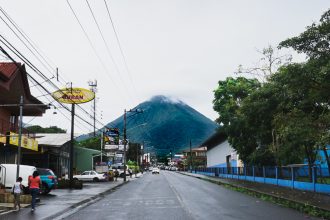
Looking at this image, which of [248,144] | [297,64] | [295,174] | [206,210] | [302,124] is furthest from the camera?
[248,144]

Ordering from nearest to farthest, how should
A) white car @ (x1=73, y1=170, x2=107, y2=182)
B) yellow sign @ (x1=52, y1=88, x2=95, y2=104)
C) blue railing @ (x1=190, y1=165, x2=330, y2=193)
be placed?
blue railing @ (x1=190, y1=165, x2=330, y2=193) → yellow sign @ (x1=52, y1=88, x2=95, y2=104) → white car @ (x1=73, y1=170, x2=107, y2=182)

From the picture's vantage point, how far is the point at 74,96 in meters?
33.0

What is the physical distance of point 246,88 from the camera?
142ft

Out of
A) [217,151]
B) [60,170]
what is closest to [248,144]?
[60,170]

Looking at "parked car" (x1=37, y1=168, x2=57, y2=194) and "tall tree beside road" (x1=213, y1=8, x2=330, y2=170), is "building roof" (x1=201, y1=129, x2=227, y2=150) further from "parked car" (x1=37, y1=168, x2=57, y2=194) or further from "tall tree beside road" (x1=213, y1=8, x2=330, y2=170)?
"parked car" (x1=37, y1=168, x2=57, y2=194)

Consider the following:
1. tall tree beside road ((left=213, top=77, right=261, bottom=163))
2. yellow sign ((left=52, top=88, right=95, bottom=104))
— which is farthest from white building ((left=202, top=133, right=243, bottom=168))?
yellow sign ((left=52, top=88, right=95, bottom=104))

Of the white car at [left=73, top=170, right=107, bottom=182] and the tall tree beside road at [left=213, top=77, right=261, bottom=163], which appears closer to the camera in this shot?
the tall tree beside road at [left=213, top=77, right=261, bottom=163]

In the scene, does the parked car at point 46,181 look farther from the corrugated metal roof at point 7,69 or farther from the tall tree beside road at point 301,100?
the tall tree beside road at point 301,100

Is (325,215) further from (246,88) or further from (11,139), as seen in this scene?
(246,88)

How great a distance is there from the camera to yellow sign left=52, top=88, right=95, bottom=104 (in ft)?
106

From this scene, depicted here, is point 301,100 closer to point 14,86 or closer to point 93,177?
point 14,86

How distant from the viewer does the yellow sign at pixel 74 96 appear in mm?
32406

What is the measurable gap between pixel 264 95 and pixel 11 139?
56.9ft

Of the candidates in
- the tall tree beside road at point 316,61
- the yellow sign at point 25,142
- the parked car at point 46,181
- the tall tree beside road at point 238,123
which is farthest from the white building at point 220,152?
the tall tree beside road at point 316,61
